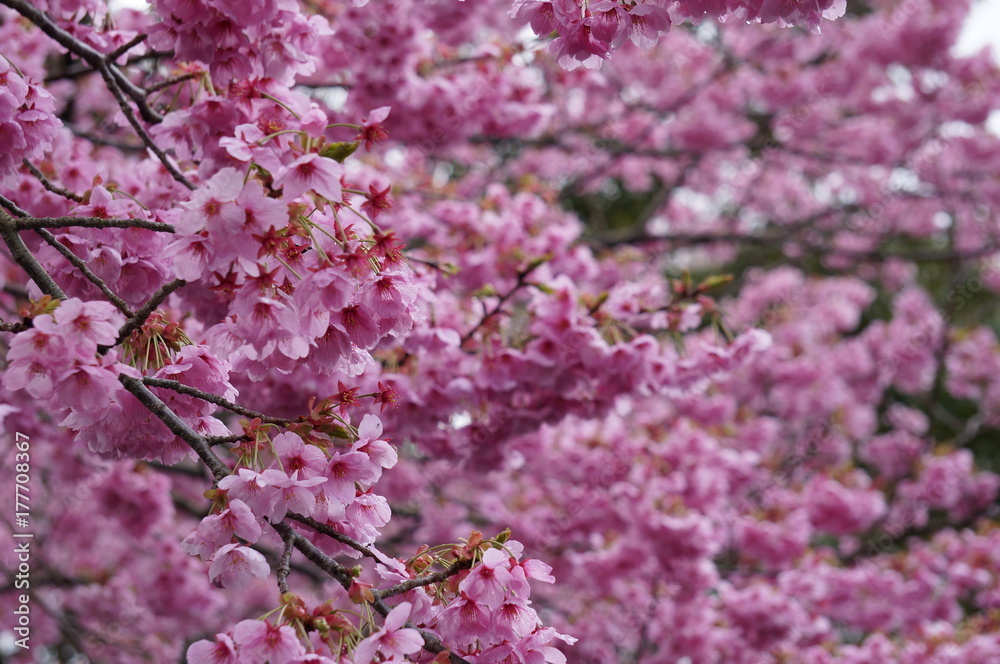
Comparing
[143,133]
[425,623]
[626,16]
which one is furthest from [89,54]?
[425,623]

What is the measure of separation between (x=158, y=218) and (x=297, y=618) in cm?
94

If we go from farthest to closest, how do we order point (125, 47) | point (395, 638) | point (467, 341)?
point (467, 341)
point (125, 47)
point (395, 638)

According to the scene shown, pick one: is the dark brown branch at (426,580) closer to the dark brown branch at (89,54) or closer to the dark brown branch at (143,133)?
the dark brown branch at (143,133)

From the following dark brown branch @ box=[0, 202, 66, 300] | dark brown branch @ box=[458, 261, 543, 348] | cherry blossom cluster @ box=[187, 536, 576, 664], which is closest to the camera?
cherry blossom cluster @ box=[187, 536, 576, 664]

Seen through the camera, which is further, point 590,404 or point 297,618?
point 590,404

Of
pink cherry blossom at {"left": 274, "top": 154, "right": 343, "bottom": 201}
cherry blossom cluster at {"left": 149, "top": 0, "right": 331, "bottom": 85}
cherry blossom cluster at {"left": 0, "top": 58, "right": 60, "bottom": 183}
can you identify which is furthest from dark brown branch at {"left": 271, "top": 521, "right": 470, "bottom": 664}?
cherry blossom cluster at {"left": 149, "top": 0, "right": 331, "bottom": 85}

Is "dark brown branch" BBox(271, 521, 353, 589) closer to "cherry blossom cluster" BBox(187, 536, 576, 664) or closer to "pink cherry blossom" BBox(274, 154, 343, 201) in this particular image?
"cherry blossom cluster" BBox(187, 536, 576, 664)

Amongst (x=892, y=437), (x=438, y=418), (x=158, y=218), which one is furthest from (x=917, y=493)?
(x=158, y=218)

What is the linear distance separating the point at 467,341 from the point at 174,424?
1.43 metres

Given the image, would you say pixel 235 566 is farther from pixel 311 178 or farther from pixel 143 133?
pixel 143 133

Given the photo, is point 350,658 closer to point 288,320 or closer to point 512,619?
point 512,619

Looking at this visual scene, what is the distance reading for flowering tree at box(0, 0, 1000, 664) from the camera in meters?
1.41

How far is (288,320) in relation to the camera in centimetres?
141

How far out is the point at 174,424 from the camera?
1411 mm
